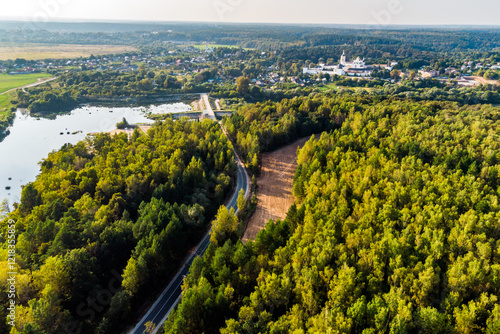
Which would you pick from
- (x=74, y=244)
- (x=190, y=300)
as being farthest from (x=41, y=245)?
(x=190, y=300)

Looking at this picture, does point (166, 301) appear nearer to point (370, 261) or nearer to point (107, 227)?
point (107, 227)

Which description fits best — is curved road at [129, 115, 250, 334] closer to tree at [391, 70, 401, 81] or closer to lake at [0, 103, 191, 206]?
lake at [0, 103, 191, 206]

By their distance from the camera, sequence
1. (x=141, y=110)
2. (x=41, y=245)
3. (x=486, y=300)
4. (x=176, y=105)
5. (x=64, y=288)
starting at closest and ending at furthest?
(x=486, y=300), (x=64, y=288), (x=41, y=245), (x=141, y=110), (x=176, y=105)

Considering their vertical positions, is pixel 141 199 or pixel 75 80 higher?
pixel 75 80

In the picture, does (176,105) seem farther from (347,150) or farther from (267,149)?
(347,150)

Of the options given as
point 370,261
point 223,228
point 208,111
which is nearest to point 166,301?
point 223,228

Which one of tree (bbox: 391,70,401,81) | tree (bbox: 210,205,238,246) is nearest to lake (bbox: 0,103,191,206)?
tree (bbox: 210,205,238,246)

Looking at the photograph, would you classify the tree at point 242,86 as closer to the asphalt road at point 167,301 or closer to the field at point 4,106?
the field at point 4,106
